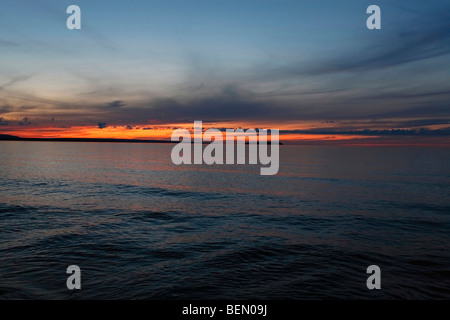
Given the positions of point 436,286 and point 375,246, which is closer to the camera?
point 436,286

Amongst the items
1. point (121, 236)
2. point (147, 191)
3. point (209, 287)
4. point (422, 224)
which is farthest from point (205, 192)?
point (209, 287)

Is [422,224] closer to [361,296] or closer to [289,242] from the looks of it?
[289,242]

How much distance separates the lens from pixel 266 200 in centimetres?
3228

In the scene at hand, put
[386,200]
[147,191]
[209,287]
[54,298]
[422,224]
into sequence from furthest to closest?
1. [147,191]
2. [386,200]
3. [422,224]
4. [209,287]
5. [54,298]

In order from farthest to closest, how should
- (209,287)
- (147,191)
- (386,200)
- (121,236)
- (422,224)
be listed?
(147,191)
(386,200)
(422,224)
(121,236)
(209,287)

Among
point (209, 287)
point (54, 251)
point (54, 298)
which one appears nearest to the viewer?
point (54, 298)

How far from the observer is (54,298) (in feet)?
35.3

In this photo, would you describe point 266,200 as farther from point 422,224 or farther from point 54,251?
point 54,251

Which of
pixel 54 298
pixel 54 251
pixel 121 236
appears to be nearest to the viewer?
pixel 54 298

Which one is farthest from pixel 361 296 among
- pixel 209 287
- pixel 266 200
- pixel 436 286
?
pixel 266 200

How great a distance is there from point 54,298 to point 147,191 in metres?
27.9

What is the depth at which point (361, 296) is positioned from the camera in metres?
11.0

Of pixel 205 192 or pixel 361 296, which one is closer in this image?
pixel 361 296

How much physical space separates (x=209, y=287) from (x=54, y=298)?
18.0 feet
